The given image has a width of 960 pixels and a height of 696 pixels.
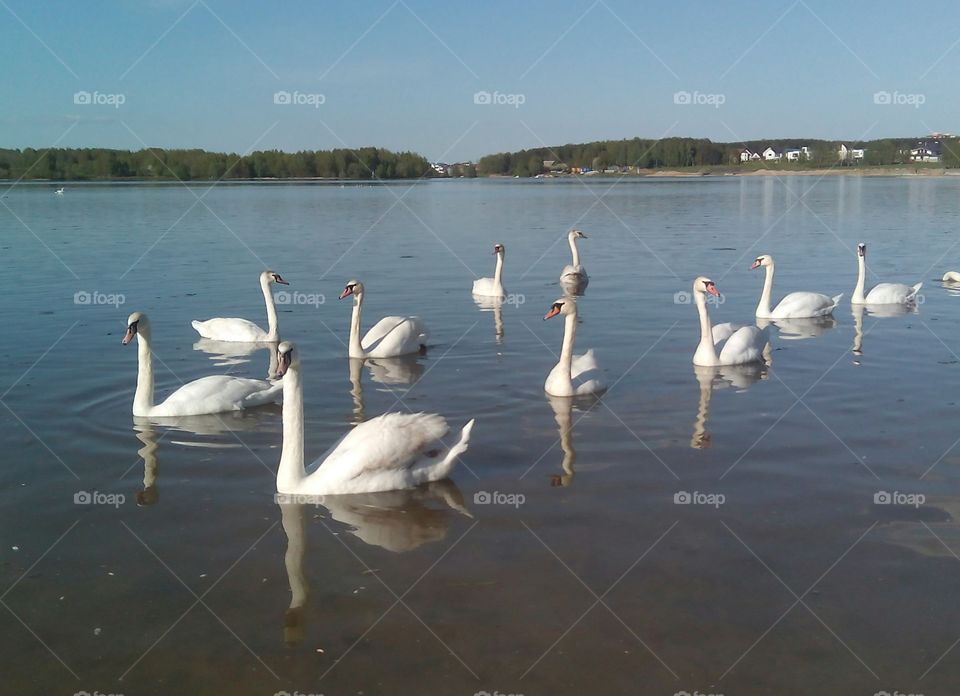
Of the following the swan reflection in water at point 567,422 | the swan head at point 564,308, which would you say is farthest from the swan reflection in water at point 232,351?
the swan reflection in water at point 567,422

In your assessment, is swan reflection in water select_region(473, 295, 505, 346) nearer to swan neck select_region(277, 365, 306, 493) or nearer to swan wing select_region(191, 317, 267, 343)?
swan wing select_region(191, 317, 267, 343)

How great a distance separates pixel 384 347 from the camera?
13.1 meters

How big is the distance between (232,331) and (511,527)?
7.93 m

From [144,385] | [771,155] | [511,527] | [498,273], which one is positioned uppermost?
[771,155]

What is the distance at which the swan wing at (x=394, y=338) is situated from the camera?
515 inches

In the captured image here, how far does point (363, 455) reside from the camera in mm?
7676

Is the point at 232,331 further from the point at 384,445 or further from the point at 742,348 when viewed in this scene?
the point at 742,348

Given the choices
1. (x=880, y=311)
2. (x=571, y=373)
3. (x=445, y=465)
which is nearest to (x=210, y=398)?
(x=445, y=465)

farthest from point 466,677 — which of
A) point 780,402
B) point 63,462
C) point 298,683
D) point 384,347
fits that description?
point 384,347

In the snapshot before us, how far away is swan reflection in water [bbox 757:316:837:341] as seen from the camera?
14.8 meters

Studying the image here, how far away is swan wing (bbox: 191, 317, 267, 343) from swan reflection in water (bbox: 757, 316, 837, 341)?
7506mm

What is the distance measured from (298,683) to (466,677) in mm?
913

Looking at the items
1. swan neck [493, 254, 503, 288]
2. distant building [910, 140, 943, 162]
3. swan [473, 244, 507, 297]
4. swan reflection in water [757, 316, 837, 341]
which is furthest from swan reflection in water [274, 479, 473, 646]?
distant building [910, 140, 943, 162]

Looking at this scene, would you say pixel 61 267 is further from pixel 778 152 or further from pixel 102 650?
pixel 778 152
